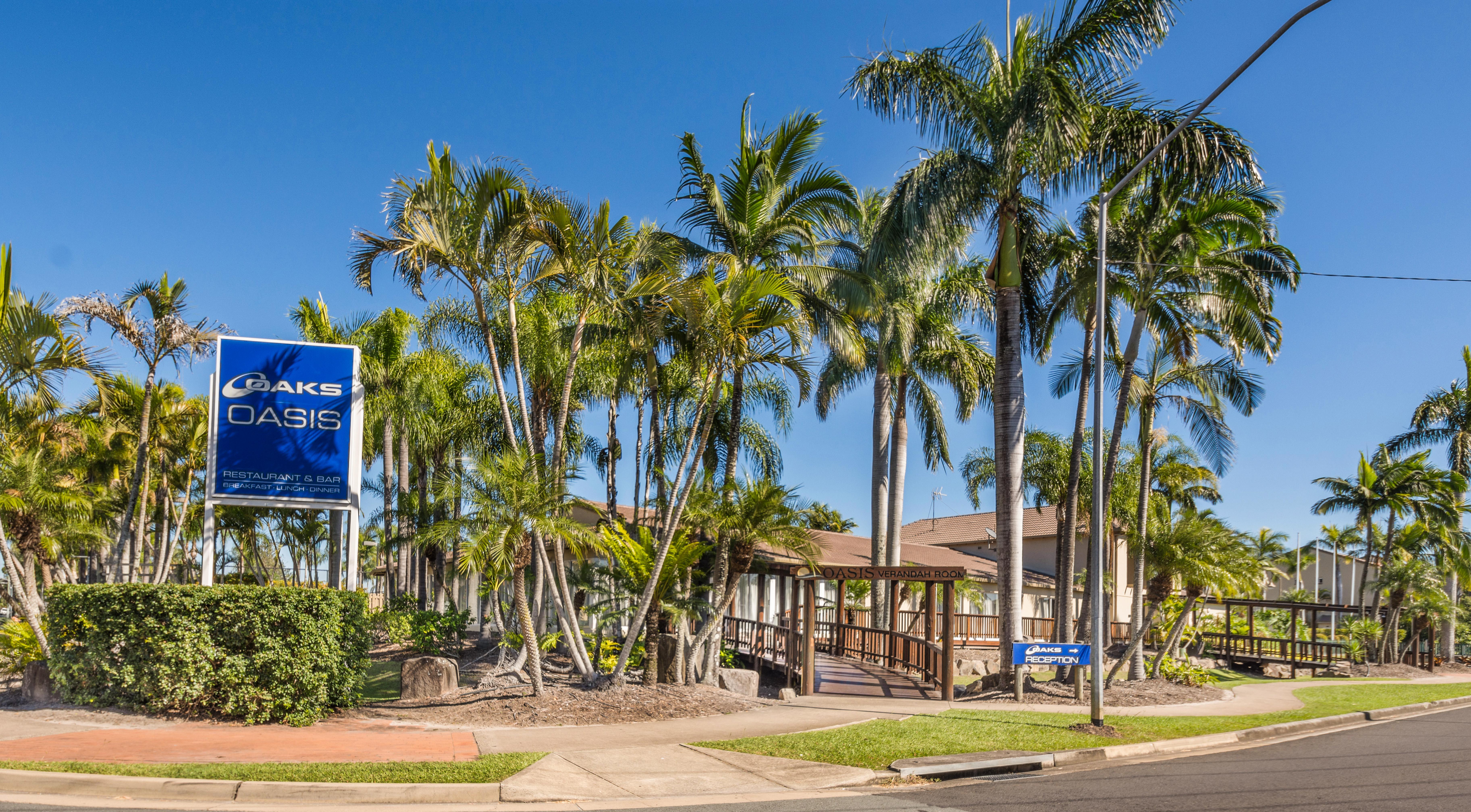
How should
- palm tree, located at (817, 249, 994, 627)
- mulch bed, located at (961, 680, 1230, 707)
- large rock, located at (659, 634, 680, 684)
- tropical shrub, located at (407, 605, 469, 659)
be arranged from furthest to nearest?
palm tree, located at (817, 249, 994, 627) < tropical shrub, located at (407, 605, 469, 659) < mulch bed, located at (961, 680, 1230, 707) < large rock, located at (659, 634, 680, 684)

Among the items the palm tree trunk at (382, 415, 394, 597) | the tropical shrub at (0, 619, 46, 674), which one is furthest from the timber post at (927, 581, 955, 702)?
the palm tree trunk at (382, 415, 394, 597)

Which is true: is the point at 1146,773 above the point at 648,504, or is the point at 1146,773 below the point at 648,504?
below

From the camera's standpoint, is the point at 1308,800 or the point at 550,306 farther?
the point at 550,306

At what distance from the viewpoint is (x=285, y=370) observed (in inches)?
588

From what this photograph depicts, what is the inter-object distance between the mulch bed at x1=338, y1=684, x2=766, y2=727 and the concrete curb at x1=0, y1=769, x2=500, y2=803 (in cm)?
420

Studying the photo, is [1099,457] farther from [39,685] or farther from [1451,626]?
[1451,626]

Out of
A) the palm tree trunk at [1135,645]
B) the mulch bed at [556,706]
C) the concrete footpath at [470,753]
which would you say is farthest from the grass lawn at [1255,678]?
the mulch bed at [556,706]

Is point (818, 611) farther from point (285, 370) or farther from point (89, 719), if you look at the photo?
point (89, 719)

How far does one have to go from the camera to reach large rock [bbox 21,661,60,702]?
523 inches

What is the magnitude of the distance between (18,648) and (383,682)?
6.04 metres

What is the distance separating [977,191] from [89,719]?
1636 centimetres

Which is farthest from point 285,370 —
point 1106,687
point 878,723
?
point 1106,687

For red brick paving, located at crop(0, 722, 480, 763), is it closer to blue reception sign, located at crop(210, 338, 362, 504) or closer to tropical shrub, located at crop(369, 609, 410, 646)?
blue reception sign, located at crop(210, 338, 362, 504)

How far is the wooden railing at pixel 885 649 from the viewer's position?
1966 centimetres
